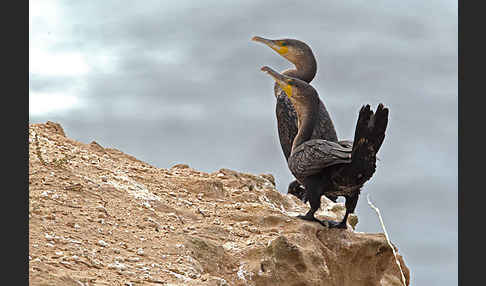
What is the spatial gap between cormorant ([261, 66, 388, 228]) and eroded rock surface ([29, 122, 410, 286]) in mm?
480

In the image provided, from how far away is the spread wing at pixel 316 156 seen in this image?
6.79 metres

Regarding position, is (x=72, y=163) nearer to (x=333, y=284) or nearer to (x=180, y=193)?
(x=180, y=193)

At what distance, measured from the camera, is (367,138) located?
6422 millimetres

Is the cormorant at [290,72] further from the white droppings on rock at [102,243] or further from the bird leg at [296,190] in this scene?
the white droppings on rock at [102,243]

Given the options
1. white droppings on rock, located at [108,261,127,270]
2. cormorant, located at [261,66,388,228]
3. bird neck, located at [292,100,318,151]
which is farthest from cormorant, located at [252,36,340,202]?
white droppings on rock, located at [108,261,127,270]

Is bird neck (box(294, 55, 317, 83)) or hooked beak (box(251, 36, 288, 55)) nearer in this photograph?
bird neck (box(294, 55, 317, 83))

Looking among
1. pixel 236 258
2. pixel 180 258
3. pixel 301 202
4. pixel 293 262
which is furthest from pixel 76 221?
pixel 301 202

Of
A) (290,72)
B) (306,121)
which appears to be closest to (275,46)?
(290,72)

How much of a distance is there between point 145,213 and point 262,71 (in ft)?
7.34

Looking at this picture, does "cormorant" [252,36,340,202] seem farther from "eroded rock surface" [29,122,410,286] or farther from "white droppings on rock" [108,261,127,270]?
"white droppings on rock" [108,261,127,270]

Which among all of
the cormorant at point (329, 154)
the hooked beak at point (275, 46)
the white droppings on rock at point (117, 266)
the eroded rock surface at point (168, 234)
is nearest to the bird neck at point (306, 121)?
the cormorant at point (329, 154)

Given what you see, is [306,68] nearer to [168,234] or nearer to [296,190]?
[296,190]

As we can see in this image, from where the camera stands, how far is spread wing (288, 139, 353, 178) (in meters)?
6.79

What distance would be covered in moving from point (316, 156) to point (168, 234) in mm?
1788
